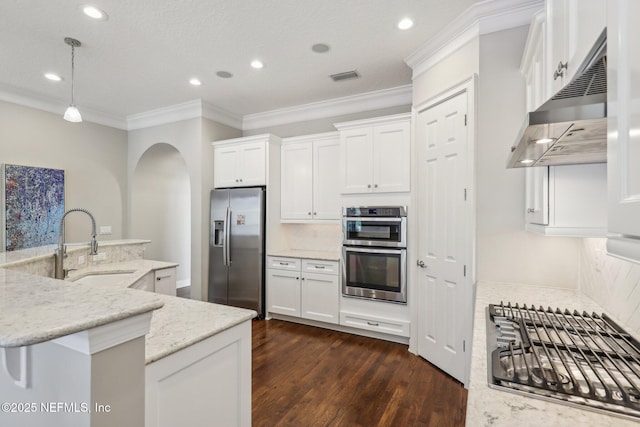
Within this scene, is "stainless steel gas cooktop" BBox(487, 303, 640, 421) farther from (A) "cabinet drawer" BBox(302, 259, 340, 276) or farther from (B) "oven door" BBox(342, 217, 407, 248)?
(A) "cabinet drawer" BBox(302, 259, 340, 276)

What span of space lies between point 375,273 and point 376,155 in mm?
1285

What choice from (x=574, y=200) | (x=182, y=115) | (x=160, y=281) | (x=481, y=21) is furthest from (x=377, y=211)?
(x=182, y=115)

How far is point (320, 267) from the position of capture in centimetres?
369

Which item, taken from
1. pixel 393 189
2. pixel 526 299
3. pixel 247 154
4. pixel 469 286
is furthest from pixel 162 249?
pixel 526 299

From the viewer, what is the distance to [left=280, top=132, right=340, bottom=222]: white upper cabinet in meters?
3.84

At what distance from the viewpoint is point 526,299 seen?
1.79m

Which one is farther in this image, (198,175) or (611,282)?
(198,175)

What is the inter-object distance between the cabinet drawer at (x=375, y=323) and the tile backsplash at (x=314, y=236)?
0.96 metres

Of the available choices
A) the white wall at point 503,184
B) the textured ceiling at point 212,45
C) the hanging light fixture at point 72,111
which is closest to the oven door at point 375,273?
the white wall at point 503,184

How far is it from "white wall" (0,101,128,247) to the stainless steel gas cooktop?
17.2 feet

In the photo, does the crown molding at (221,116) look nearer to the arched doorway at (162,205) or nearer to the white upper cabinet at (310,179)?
the arched doorway at (162,205)

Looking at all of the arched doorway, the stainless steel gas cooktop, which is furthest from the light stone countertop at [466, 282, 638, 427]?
the arched doorway

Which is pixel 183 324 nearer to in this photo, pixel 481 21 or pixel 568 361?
pixel 568 361

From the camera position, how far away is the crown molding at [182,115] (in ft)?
14.0
